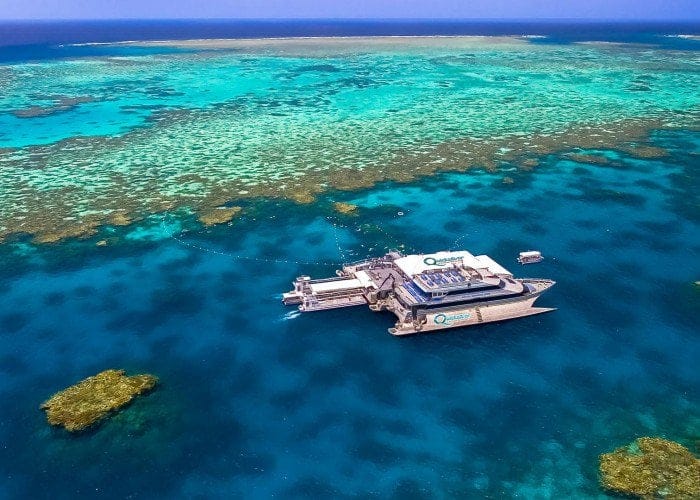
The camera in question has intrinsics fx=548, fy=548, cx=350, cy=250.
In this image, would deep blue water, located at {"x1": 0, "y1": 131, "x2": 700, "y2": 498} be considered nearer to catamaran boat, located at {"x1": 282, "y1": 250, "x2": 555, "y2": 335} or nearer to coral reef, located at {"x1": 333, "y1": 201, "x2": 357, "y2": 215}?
catamaran boat, located at {"x1": 282, "y1": 250, "x2": 555, "y2": 335}

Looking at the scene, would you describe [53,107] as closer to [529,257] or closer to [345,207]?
[345,207]

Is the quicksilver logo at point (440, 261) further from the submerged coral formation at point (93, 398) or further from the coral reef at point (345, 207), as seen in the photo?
the submerged coral formation at point (93, 398)

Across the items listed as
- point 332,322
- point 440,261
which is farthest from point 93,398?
point 440,261

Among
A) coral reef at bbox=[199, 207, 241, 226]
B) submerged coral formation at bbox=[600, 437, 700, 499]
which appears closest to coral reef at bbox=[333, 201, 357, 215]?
coral reef at bbox=[199, 207, 241, 226]

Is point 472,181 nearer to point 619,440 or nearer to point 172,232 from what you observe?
point 172,232

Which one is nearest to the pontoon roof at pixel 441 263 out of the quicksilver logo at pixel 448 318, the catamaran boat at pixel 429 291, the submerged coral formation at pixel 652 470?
the catamaran boat at pixel 429 291

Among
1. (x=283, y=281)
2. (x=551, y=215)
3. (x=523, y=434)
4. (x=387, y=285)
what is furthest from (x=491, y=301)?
(x=551, y=215)
